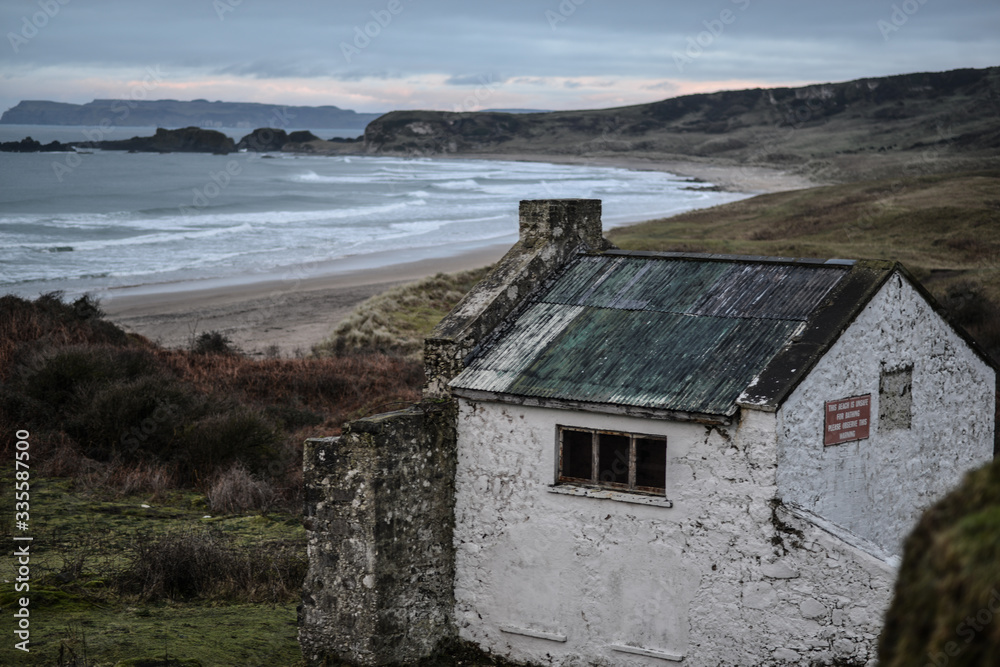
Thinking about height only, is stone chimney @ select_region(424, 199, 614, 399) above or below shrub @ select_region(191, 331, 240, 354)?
above

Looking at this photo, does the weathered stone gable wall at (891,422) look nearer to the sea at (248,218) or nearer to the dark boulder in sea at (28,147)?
the sea at (248,218)

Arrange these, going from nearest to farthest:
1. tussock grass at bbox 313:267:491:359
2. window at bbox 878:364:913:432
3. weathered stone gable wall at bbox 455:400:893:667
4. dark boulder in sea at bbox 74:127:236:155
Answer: weathered stone gable wall at bbox 455:400:893:667
window at bbox 878:364:913:432
tussock grass at bbox 313:267:491:359
dark boulder in sea at bbox 74:127:236:155

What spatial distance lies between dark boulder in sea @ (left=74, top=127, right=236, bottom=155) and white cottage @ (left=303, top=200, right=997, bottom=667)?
190429 mm

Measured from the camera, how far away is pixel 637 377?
8516mm

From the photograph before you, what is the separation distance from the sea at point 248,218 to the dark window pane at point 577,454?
30070mm

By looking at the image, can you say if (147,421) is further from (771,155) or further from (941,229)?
(771,155)

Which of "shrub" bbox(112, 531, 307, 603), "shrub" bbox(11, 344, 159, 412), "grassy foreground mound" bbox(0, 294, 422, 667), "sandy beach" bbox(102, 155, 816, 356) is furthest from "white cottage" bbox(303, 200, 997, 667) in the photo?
"sandy beach" bbox(102, 155, 816, 356)

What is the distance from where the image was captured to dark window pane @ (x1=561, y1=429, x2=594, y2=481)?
8.63 meters

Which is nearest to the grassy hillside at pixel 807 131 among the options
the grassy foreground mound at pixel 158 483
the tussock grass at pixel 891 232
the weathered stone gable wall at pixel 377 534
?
the tussock grass at pixel 891 232

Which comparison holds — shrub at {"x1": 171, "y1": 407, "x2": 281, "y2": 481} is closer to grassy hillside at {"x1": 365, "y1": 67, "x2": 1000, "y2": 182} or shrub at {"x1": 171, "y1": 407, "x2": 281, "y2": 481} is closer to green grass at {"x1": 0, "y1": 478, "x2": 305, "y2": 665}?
green grass at {"x1": 0, "y1": 478, "x2": 305, "y2": 665}

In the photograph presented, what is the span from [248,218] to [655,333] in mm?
57532

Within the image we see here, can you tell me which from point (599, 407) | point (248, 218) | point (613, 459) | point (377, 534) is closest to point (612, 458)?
point (613, 459)

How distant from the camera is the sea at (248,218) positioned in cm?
4228

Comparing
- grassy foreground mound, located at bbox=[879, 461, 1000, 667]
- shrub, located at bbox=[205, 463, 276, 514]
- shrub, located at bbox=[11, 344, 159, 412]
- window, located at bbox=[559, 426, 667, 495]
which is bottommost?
shrub, located at bbox=[205, 463, 276, 514]
